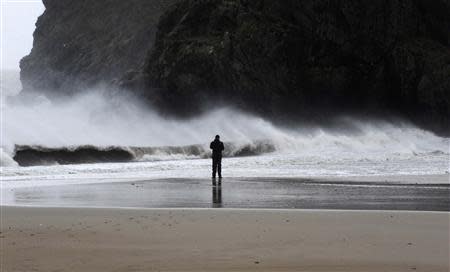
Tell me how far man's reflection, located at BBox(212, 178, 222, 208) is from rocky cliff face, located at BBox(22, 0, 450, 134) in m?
29.6

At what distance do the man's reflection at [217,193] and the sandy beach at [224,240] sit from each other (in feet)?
3.54

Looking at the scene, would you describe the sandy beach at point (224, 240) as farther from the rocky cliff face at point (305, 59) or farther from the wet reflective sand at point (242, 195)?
the rocky cliff face at point (305, 59)

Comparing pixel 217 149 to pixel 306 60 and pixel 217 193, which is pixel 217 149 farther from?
pixel 306 60

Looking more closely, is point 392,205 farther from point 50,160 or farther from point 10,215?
point 50,160

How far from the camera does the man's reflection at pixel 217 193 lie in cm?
1011

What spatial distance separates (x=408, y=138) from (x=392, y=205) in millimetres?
35116

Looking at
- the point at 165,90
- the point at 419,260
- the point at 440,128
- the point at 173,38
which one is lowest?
the point at 419,260

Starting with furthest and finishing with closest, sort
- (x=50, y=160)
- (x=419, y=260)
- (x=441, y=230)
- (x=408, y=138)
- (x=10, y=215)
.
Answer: (x=408, y=138) → (x=50, y=160) → (x=10, y=215) → (x=441, y=230) → (x=419, y=260)

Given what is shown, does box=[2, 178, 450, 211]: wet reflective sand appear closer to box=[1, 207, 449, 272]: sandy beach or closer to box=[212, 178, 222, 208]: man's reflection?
box=[212, 178, 222, 208]: man's reflection

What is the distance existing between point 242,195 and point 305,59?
37.7 metres

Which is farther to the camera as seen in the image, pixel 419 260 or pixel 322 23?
pixel 322 23

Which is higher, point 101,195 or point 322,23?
point 322,23

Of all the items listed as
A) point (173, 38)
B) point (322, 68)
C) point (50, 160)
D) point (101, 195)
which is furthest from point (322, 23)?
point (101, 195)

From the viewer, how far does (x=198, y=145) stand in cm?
3316
